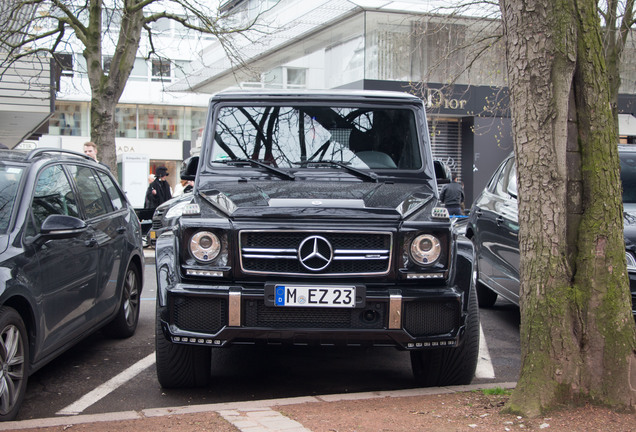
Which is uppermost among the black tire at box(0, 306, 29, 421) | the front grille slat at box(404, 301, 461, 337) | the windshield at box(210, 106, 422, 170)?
the windshield at box(210, 106, 422, 170)

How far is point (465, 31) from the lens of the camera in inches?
819

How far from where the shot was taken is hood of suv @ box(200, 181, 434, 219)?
4617 mm

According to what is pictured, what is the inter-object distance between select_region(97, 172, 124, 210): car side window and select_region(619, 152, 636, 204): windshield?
4.72 meters

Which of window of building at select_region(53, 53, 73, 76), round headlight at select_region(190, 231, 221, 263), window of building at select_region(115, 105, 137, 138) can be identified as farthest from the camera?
window of building at select_region(115, 105, 137, 138)

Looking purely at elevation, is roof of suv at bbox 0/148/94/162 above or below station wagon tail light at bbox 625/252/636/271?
above

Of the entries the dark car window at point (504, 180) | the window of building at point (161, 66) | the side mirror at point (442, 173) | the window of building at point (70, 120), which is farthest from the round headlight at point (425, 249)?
the window of building at point (70, 120)

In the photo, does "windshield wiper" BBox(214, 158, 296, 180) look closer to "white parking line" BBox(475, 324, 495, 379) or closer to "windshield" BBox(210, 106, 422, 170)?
"windshield" BBox(210, 106, 422, 170)

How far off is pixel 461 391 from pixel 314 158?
2119 mm

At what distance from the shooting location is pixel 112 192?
23.1ft

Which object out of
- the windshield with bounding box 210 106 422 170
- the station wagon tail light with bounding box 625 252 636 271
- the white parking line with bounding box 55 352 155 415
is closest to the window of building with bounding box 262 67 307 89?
the windshield with bounding box 210 106 422 170

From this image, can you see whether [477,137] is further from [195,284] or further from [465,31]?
[195,284]

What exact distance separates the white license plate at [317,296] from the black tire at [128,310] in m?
2.74

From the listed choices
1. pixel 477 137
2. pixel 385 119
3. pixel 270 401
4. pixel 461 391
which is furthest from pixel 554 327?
pixel 477 137

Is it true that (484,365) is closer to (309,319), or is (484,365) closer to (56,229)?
(309,319)
